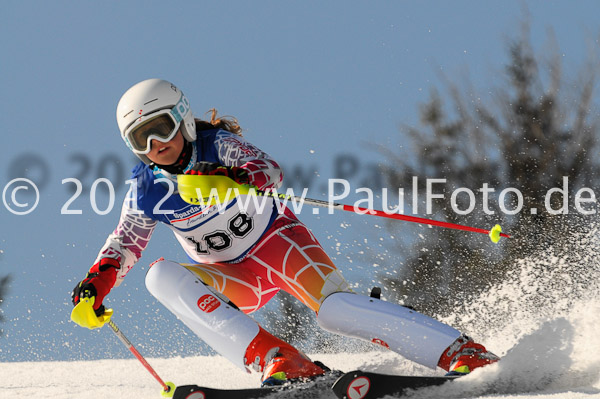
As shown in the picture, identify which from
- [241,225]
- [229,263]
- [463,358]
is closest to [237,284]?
[229,263]

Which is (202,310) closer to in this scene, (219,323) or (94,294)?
(219,323)

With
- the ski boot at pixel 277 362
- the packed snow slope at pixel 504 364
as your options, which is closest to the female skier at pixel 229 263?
the ski boot at pixel 277 362

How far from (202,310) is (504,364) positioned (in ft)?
4.40

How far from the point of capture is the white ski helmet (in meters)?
3.42

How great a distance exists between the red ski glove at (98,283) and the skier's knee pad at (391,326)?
110 centimetres

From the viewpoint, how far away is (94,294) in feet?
11.4

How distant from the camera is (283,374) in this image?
2.98m

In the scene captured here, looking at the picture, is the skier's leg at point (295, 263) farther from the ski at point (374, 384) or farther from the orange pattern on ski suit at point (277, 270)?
the ski at point (374, 384)

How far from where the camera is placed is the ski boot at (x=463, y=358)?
3158 mm

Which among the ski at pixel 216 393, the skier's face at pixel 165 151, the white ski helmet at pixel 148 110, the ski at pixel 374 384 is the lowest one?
the ski at pixel 216 393

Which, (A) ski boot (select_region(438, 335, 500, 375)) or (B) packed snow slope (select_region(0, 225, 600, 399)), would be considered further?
(A) ski boot (select_region(438, 335, 500, 375))

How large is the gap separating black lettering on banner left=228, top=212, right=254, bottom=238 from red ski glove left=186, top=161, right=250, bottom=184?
1.62 ft

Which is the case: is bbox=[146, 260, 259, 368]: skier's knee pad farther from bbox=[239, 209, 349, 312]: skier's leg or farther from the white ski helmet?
the white ski helmet

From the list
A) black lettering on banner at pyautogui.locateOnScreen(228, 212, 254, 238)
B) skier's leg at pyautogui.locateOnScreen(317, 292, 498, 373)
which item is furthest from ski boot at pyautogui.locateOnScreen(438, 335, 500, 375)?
black lettering on banner at pyautogui.locateOnScreen(228, 212, 254, 238)
